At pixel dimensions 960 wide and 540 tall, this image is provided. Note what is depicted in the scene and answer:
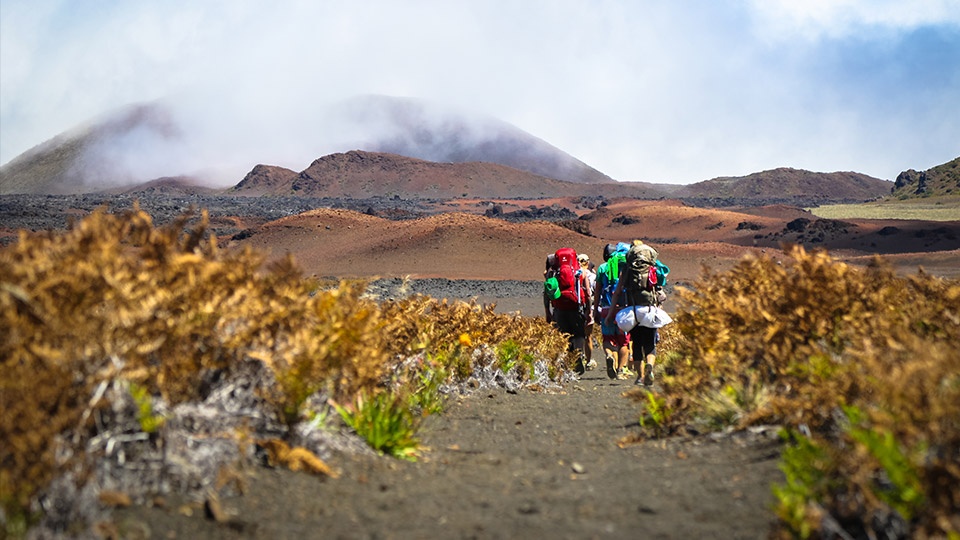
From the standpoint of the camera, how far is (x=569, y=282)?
29.4 feet

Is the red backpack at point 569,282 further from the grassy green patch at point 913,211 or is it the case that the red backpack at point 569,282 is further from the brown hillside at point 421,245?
the grassy green patch at point 913,211

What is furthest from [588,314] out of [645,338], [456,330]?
[456,330]

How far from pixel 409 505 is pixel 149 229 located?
1.38 meters

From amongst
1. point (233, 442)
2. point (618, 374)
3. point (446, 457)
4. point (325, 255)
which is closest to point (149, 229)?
point (233, 442)

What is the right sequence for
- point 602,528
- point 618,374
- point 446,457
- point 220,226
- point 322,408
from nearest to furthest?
point 602,528 < point 322,408 < point 446,457 < point 618,374 < point 220,226

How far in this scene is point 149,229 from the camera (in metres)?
3.57

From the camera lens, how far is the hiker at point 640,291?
768 cm

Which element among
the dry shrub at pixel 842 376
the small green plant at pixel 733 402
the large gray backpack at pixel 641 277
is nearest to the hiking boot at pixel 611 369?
the large gray backpack at pixel 641 277

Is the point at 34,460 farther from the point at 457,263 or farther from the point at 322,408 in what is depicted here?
the point at 457,263

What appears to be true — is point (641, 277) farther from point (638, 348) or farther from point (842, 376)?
point (842, 376)

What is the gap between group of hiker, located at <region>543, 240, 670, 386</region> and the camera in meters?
7.70

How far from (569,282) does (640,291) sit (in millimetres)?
1339

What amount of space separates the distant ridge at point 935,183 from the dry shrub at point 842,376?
74.8m

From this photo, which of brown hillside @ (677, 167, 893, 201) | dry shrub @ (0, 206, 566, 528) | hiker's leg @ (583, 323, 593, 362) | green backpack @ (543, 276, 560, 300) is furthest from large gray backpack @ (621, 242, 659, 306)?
brown hillside @ (677, 167, 893, 201)
